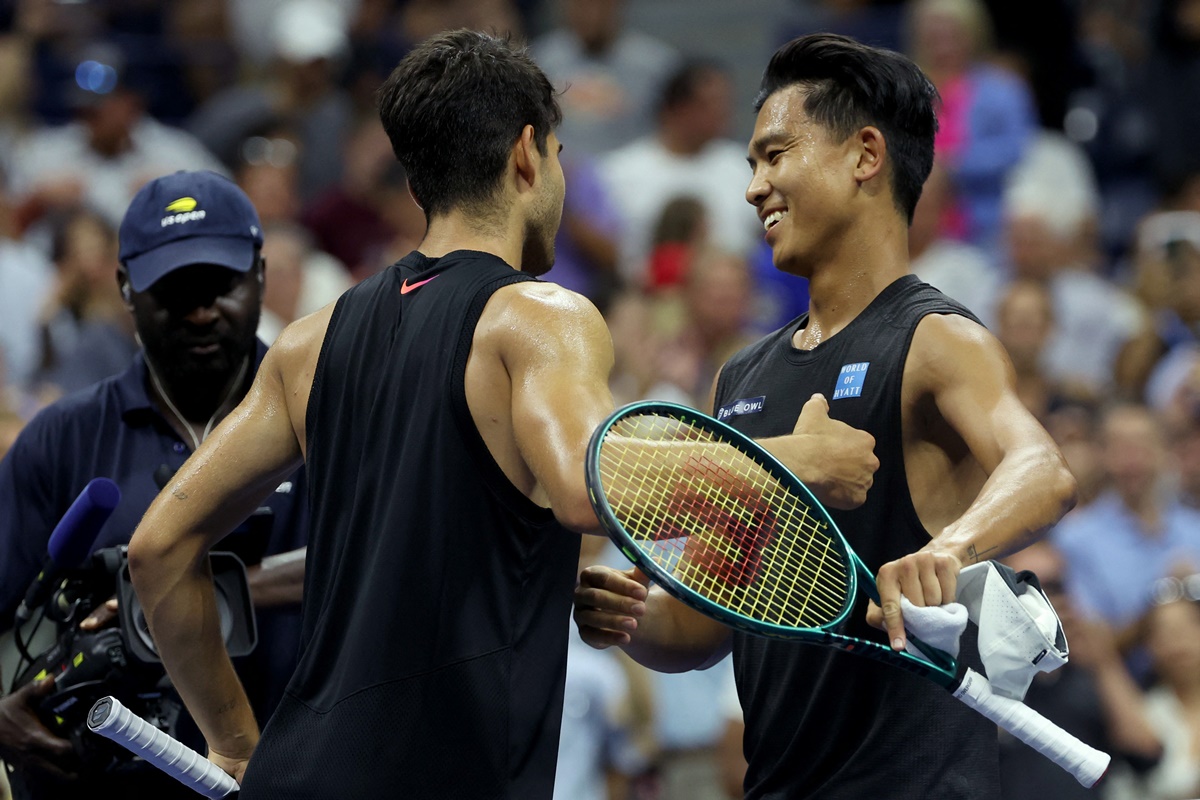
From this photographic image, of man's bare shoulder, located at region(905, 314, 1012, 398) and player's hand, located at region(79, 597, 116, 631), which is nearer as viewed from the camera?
man's bare shoulder, located at region(905, 314, 1012, 398)

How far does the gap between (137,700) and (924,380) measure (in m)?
1.92

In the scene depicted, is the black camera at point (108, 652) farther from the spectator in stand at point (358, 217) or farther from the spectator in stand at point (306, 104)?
the spectator in stand at point (306, 104)

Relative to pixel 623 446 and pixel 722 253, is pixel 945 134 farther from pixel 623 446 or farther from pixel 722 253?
pixel 623 446

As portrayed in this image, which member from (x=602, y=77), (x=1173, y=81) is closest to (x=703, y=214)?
(x=602, y=77)

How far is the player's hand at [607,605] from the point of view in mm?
3600

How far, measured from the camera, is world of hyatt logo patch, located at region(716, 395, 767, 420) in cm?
394

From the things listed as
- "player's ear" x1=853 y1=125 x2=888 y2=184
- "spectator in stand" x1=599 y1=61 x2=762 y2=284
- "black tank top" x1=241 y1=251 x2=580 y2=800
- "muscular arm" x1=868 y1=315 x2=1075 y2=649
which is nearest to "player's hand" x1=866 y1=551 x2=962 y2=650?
"muscular arm" x1=868 y1=315 x2=1075 y2=649

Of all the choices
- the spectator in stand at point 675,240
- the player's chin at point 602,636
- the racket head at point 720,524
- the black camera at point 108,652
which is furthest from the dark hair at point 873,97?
the spectator in stand at point 675,240

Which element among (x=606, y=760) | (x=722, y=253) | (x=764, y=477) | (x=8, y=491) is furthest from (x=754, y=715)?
(x=722, y=253)

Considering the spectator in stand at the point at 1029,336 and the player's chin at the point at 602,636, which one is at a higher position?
the player's chin at the point at 602,636

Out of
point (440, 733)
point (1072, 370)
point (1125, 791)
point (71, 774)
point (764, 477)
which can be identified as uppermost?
point (764, 477)

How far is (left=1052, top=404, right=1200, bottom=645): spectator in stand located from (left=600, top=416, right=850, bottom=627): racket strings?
4786mm

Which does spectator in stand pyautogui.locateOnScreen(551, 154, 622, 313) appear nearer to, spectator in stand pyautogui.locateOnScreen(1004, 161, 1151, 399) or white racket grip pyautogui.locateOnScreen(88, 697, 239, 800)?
spectator in stand pyautogui.locateOnScreen(1004, 161, 1151, 399)

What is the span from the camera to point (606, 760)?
7.17m
